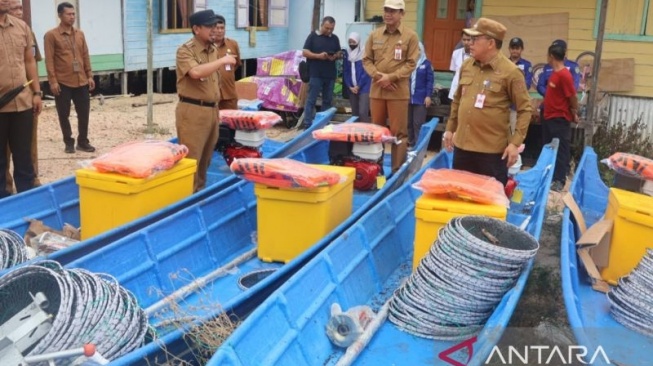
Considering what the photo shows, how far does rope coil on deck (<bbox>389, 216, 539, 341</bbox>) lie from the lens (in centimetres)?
397

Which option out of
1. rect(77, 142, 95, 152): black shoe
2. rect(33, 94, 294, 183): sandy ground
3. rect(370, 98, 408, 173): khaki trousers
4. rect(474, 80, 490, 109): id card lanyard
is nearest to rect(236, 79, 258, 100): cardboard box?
rect(33, 94, 294, 183): sandy ground

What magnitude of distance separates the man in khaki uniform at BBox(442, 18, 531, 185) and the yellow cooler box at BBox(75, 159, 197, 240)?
246cm

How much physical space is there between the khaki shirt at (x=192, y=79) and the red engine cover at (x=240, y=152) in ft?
3.62

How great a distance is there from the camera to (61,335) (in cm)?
312

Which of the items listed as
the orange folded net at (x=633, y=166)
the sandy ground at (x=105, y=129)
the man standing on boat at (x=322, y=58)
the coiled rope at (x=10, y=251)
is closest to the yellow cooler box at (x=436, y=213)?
the orange folded net at (x=633, y=166)

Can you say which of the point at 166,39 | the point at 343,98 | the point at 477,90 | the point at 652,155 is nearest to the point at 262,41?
the point at 166,39

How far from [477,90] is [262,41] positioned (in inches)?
579

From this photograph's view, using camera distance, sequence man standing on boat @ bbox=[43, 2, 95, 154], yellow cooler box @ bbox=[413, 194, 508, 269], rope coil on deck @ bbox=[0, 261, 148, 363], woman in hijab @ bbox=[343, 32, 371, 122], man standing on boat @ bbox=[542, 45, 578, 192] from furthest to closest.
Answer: woman in hijab @ bbox=[343, 32, 371, 122]
man standing on boat @ bbox=[43, 2, 95, 154]
man standing on boat @ bbox=[542, 45, 578, 192]
yellow cooler box @ bbox=[413, 194, 508, 269]
rope coil on deck @ bbox=[0, 261, 148, 363]

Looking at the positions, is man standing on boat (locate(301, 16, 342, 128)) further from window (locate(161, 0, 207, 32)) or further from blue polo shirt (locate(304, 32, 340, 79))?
window (locate(161, 0, 207, 32))

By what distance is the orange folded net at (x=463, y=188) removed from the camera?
4.59 metres

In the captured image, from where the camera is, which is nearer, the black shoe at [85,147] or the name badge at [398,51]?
the name badge at [398,51]

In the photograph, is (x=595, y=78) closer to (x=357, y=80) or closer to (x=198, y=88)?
(x=357, y=80)

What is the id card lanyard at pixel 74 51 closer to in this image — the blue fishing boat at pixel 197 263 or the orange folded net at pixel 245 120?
the orange folded net at pixel 245 120

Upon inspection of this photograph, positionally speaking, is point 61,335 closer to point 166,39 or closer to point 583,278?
point 583,278
